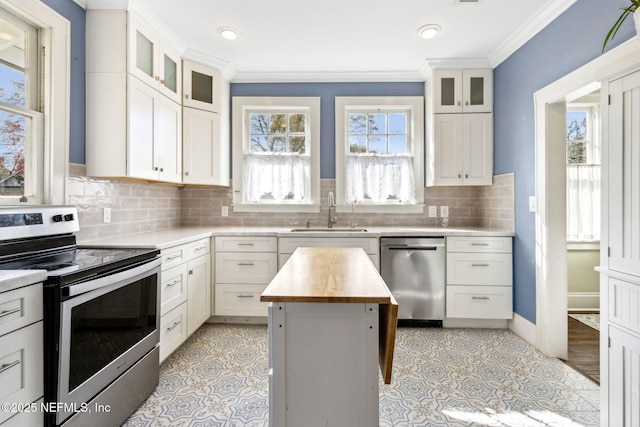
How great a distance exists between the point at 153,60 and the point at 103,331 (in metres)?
2.18

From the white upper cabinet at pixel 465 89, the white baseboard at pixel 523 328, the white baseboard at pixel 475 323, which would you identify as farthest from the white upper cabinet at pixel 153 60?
the white baseboard at pixel 523 328

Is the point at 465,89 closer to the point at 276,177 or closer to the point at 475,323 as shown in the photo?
the point at 276,177

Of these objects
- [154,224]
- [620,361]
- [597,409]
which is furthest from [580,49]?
[154,224]

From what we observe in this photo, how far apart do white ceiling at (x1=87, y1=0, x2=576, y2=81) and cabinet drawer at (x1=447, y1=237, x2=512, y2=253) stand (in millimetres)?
1782

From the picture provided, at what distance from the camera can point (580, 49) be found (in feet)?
7.07

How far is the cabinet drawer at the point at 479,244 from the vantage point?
9.78 ft

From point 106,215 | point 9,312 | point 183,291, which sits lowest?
point 183,291

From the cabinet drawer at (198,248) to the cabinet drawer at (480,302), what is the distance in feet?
7.68

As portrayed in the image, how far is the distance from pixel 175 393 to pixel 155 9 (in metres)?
2.81

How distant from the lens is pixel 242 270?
3.08 meters

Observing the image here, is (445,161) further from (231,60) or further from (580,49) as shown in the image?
(231,60)

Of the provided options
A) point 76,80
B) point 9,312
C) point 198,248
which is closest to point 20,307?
point 9,312

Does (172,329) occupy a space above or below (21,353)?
below

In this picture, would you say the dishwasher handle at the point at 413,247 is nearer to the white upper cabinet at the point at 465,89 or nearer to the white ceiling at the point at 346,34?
the white upper cabinet at the point at 465,89
